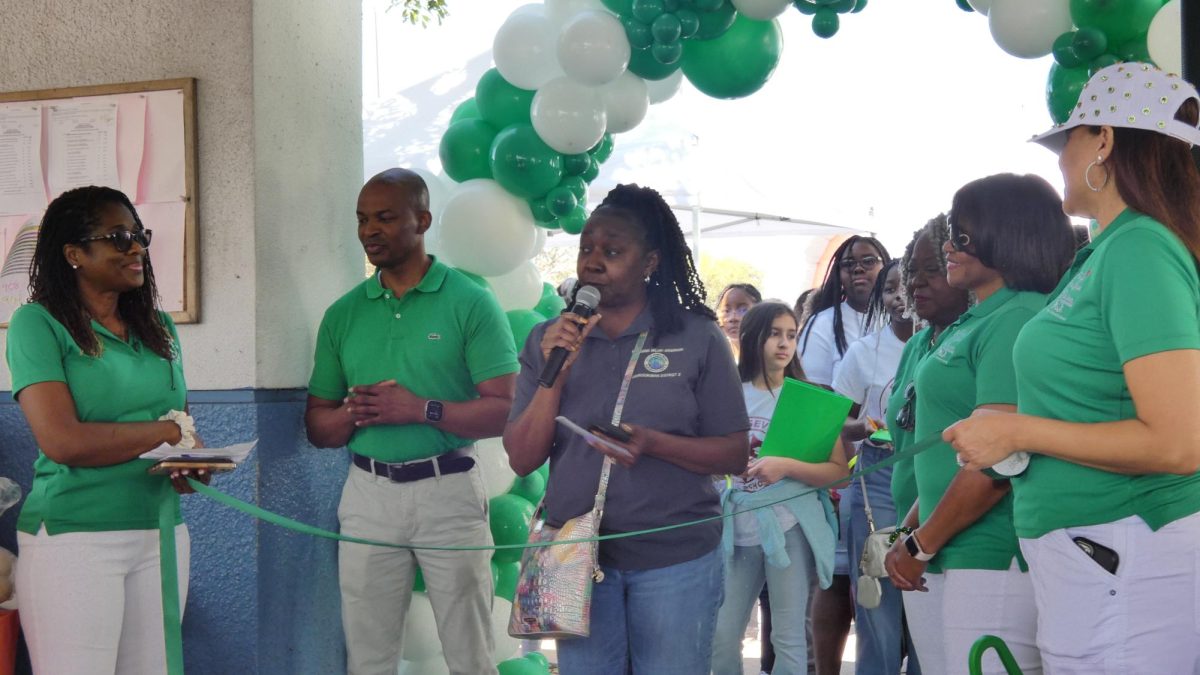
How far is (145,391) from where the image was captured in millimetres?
3318

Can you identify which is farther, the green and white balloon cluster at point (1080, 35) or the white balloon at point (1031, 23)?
the white balloon at point (1031, 23)

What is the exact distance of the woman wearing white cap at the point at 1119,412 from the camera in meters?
2.06

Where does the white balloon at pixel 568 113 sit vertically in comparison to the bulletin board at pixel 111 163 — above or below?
above

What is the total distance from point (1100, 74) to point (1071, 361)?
591mm

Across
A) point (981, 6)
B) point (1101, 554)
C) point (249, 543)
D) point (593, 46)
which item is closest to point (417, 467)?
point (249, 543)

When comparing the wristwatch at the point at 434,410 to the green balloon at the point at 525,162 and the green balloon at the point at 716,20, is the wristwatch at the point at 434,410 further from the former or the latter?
the green balloon at the point at 716,20

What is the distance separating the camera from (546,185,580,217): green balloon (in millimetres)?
4668

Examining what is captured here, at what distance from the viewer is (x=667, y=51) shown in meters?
4.29

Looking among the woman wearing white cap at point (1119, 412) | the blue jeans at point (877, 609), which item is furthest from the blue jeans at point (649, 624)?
the blue jeans at point (877, 609)

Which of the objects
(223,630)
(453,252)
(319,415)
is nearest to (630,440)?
(319,415)

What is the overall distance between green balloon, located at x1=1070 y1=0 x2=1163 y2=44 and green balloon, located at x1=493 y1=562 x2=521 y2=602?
298cm

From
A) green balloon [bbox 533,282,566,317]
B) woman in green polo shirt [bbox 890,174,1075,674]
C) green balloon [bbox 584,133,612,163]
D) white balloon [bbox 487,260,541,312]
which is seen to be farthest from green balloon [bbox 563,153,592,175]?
woman in green polo shirt [bbox 890,174,1075,674]

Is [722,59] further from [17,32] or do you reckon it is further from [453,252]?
[17,32]

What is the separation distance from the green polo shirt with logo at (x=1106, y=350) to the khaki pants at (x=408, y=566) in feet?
6.88
